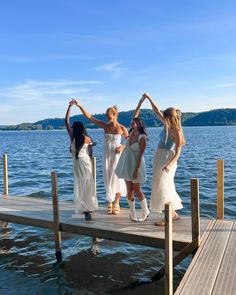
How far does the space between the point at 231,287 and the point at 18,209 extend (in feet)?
20.8

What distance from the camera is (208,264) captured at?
604cm

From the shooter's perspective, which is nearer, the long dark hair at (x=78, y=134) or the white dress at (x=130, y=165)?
the white dress at (x=130, y=165)

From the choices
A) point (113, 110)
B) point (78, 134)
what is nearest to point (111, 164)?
point (78, 134)

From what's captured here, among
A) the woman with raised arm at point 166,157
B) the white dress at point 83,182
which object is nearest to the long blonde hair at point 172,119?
the woman with raised arm at point 166,157

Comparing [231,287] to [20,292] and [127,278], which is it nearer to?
Result: [127,278]

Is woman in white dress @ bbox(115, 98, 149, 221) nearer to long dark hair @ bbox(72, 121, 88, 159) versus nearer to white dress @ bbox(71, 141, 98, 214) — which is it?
white dress @ bbox(71, 141, 98, 214)

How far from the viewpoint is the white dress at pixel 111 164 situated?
28.6 feet

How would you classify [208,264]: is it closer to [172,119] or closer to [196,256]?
[196,256]

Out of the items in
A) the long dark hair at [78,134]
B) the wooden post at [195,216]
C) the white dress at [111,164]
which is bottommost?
the wooden post at [195,216]

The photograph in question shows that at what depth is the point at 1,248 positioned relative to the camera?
10484mm

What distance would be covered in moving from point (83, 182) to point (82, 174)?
0.18m

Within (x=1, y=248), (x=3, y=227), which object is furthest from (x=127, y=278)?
(x=3, y=227)

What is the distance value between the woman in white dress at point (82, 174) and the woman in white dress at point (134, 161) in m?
0.75

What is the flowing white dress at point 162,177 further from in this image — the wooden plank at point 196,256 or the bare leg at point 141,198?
the wooden plank at point 196,256
